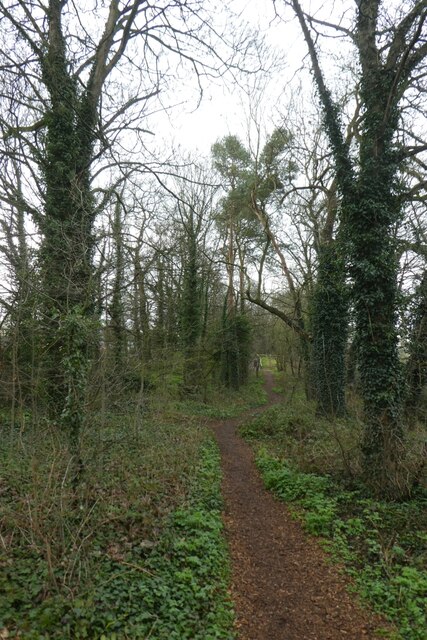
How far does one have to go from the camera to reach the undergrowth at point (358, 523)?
4.52 meters

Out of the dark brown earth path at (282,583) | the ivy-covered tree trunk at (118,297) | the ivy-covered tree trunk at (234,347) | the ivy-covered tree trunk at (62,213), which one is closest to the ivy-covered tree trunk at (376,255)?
the dark brown earth path at (282,583)

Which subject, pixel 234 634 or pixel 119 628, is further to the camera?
pixel 234 634

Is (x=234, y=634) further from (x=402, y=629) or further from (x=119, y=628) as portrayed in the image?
(x=402, y=629)

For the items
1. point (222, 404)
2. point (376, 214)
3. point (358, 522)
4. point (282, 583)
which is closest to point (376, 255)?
point (376, 214)

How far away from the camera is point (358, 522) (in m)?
6.18

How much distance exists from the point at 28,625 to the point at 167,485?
4.22 metres

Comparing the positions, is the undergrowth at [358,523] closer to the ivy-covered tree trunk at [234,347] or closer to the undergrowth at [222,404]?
the undergrowth at [222,404]

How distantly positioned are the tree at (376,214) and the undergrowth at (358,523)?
77 centimetres

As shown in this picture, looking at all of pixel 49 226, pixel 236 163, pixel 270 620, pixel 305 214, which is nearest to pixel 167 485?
pixel 270 620

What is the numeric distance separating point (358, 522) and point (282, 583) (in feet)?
5.70

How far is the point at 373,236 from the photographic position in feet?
25.7

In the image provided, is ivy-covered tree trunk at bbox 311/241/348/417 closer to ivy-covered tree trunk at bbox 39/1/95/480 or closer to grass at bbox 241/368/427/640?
grass at bbox 241/368/427/640

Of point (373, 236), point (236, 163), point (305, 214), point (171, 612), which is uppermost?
point (236, 163)

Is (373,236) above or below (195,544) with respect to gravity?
above
